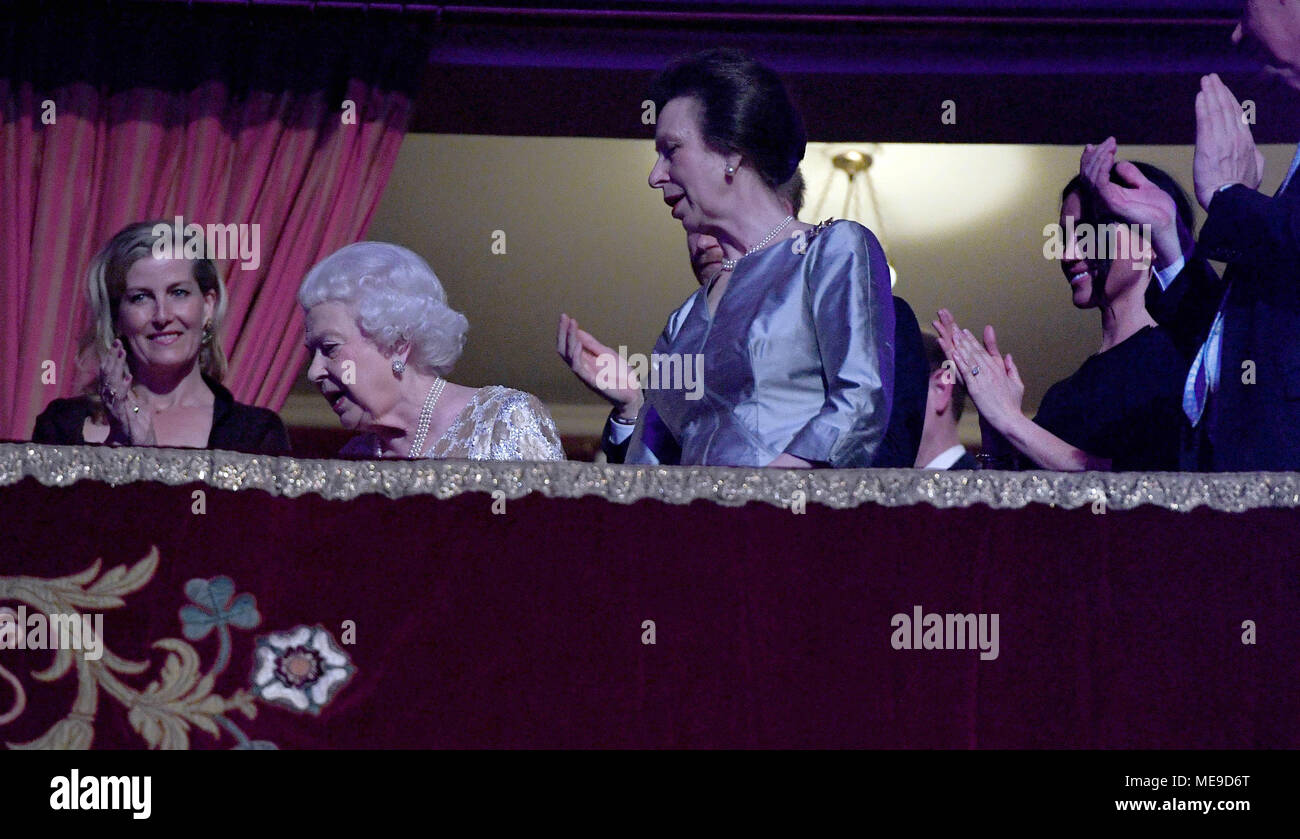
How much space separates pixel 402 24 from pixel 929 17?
154 centimetres

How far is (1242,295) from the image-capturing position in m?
2.11

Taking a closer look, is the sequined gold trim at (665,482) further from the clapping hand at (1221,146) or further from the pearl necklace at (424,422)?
the pearl necklace at (424,422)

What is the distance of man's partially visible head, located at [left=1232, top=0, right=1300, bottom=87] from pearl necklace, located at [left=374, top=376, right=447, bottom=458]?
5.06ft

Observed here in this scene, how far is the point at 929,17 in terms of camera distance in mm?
4023

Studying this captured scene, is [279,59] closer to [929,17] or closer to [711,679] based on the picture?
[929,17]

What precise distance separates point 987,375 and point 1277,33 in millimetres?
799

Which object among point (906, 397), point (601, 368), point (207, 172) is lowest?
point (906, 397)

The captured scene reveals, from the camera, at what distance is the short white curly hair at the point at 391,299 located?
8.74ft

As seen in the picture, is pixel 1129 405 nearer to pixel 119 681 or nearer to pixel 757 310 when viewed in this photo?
pixel 757 310

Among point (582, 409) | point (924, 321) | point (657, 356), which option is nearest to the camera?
point (657, 356)

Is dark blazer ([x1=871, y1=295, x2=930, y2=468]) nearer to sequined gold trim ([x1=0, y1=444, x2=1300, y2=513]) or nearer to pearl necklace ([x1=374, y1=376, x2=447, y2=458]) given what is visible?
sequined gold trim ([x1=0, y1=444, x2=1300, y2=513])

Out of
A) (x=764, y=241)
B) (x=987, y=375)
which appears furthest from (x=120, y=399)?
(x=987, y=375)

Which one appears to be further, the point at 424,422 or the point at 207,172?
the point at 207,172
